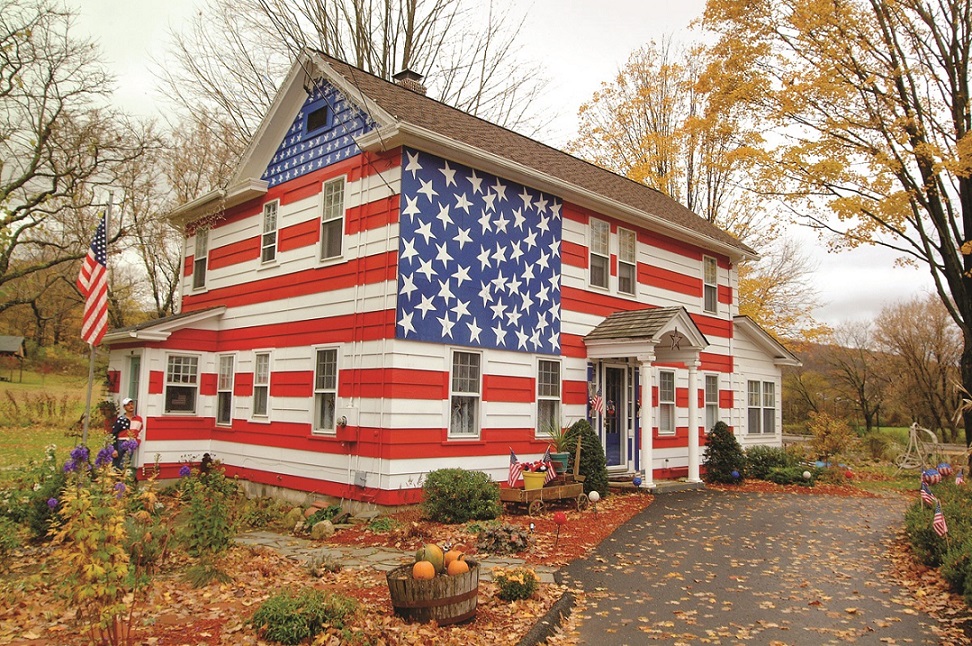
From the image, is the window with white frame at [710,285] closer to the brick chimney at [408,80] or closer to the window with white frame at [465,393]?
the window with white frame at [465,393]

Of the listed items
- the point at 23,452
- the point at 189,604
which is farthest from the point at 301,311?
the point at 23,452

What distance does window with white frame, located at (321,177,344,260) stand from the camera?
13414 millimetres

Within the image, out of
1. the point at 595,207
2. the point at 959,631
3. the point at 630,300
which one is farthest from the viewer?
the point at 630,300

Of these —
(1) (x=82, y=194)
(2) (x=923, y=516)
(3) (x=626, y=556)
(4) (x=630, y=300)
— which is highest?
(1) (x=82, y=194)

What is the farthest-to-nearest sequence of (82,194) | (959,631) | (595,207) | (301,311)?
(82,194), (595,207), (301,311), (959,631)

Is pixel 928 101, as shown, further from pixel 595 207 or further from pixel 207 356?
pixel 207 356

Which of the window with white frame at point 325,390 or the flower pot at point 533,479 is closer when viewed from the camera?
the flower pot at point 533,479

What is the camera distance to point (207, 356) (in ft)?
53.1

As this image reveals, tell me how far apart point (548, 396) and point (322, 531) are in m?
5.53

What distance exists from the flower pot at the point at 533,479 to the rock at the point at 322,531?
3419 millimetres

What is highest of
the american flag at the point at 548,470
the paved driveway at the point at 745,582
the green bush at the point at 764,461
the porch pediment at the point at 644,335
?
the porch pediment at the point at 644,335

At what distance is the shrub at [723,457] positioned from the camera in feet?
57.2

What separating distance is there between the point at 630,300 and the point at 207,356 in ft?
33.4

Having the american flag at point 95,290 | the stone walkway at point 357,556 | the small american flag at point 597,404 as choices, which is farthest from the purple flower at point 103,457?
the small american flag at point 597,404
